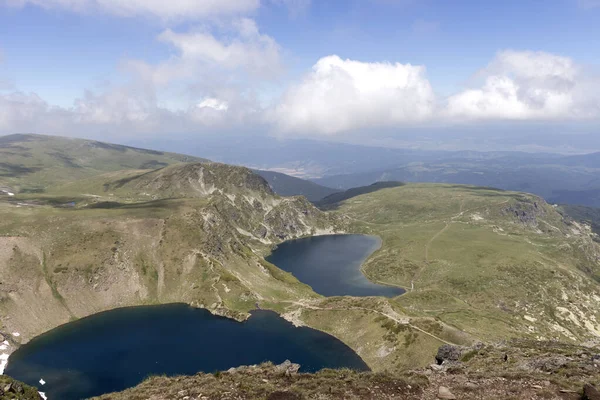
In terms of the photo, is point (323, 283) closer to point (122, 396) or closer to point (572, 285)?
point (572, 285)

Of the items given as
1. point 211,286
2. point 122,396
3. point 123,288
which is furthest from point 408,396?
point 123,288

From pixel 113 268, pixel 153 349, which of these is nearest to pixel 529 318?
pixel 153 349

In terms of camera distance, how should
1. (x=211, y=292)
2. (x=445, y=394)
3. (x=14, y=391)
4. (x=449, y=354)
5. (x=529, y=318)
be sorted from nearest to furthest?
(x=445, y=394), (x=14, y=391), (x=449, y=354), (x=211, y=292), (x=529, y=318)

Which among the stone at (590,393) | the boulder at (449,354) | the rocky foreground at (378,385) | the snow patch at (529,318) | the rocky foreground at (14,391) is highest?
the stone at (590,393)

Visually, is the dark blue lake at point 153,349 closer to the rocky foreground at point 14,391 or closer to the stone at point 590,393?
the rocky foreground at point 14,391

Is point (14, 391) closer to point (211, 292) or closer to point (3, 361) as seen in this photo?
point (3, 361)

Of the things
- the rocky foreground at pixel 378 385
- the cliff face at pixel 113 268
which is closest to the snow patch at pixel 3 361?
the cliff face at pixel 113 268
